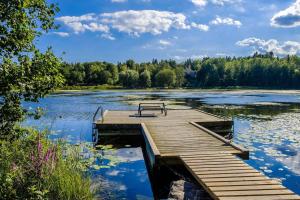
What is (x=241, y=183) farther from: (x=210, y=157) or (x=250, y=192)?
(x=210, y=157)

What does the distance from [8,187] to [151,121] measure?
47.2 feet

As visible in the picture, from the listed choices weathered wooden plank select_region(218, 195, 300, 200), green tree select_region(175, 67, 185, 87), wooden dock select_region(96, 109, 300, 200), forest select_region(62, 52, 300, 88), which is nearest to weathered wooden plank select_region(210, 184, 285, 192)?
wooden dock select_region(96, 109, 300, 200)

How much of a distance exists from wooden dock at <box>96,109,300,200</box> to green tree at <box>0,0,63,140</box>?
405cm

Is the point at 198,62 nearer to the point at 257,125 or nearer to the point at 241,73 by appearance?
the point at 241,73

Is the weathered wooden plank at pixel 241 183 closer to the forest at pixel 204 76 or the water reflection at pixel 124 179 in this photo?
the water reflection at pixel 124 179

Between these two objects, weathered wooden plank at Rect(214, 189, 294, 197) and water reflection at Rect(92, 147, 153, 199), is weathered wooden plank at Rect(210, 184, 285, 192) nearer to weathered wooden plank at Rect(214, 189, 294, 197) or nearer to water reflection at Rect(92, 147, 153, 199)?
weathered wooden plank at Rect(214, 189, 294, 197)

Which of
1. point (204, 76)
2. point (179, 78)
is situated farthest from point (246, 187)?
point (204, 76)

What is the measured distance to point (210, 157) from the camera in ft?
34.7

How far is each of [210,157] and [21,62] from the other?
20.8 feet

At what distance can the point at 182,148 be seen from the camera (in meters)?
12.4

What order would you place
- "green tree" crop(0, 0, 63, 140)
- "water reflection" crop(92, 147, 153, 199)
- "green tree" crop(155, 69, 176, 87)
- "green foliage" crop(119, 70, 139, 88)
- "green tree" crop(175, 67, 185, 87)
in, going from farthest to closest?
"green tree" crop(175, 67, 185, 87) < "green tree" crop(155, 69, 176, 87) < "green foliage" crop(119, 70, 139, 88) < "water reflection" crop(92, 147, 153, 199) < "green tree" crop(0, 0, 63, 140)

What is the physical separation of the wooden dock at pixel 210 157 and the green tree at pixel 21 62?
405 centimetres

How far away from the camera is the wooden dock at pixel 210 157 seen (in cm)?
714

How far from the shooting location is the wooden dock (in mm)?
7137
